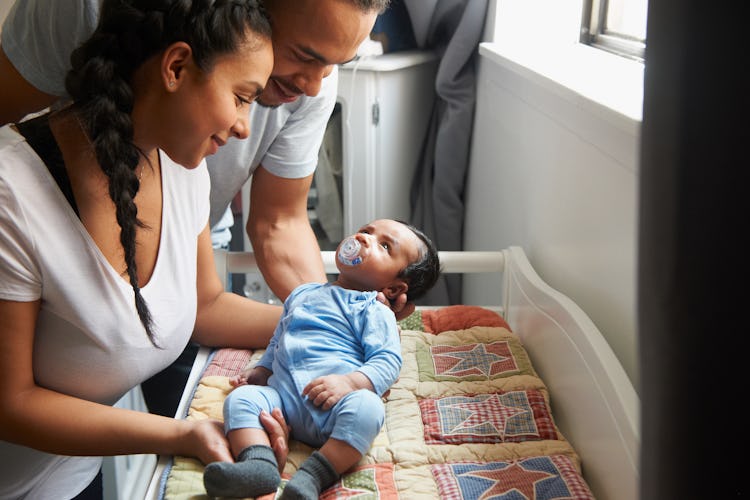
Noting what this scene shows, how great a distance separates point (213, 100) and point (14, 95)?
390 mm

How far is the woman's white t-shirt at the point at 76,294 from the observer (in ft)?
3.07

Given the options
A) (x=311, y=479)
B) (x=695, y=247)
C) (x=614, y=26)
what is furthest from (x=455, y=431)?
(x=614, y=26)

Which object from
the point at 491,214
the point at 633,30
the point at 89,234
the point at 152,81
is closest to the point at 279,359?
the point at 89,234

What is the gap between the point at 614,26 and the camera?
Answer: 1.85 m

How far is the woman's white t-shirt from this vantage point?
3.07 feet

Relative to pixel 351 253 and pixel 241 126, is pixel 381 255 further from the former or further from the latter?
pixel 241 126

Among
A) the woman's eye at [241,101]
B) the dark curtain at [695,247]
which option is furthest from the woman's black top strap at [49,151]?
the dark curtain at [695,247]

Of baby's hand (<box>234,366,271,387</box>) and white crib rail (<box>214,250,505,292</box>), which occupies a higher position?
white crib rail (<box>214,250,505,292</box>)

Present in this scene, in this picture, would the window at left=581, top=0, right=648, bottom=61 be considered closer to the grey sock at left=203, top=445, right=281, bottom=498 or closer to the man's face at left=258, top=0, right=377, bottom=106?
the man's face at left=258, top=0, right=377, bottom=106

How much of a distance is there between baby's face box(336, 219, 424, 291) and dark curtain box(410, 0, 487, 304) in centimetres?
85

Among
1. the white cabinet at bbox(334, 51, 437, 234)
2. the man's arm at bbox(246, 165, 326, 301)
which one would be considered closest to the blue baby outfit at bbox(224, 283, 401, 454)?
the man's arm at bbox(246, 165, 326, 301)

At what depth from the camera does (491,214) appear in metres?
2.08

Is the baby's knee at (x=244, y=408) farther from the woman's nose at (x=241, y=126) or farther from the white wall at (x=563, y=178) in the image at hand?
the white wall at (x=563, y=178)

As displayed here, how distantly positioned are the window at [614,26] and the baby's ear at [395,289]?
71 cm
